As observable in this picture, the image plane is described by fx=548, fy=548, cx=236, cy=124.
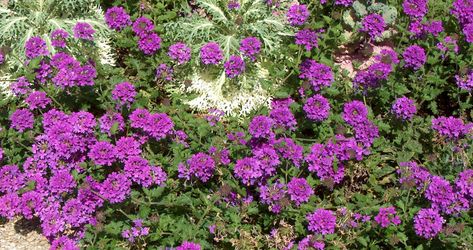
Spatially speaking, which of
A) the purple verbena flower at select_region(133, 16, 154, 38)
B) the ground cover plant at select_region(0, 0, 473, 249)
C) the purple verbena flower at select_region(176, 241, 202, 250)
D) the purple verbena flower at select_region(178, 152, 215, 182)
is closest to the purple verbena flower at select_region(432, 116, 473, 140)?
the ground cover plant at select_region(0, 0, 473, 249)

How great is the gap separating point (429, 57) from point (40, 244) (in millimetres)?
3256

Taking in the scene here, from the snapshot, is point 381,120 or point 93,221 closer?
point 93,221

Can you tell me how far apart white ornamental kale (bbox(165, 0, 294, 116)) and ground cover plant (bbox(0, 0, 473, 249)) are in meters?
0.02

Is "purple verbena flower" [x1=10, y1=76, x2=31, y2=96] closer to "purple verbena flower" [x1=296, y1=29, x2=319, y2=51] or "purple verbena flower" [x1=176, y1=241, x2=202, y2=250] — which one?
"purple verbena flower" [x1=176, y1=241, x2=202, y2=250]


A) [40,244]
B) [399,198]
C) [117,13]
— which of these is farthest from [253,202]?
[117,13]

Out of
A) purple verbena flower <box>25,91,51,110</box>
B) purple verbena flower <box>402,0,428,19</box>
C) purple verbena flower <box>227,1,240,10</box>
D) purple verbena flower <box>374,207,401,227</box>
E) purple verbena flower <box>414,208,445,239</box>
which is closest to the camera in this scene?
purple verbena flower <box>414,208,445,239</box>

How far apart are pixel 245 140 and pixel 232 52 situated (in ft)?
4.01

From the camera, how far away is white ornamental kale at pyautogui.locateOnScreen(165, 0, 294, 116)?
4652 mm

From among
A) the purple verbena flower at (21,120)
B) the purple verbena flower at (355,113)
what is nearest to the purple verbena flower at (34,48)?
the purple verbena flower at (21,120)

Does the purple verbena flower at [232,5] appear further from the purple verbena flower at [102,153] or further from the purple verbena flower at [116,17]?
the purple verbena flower at [102,153]

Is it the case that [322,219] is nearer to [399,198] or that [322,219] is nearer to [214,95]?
[399,198]

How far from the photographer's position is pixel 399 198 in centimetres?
358

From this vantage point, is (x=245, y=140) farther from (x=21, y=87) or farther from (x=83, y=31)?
(x=21, y=87)

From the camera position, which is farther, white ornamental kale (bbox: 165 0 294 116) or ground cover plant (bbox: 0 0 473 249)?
white ornamental kale (bbox: 165 0 294 116)
